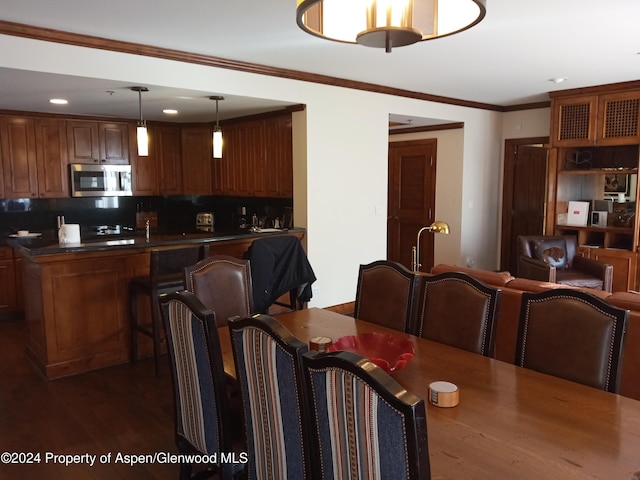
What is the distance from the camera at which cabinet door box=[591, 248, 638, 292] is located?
18.7 feet

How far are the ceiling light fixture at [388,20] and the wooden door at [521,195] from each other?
5445mm

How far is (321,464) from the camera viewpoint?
1.42 meters

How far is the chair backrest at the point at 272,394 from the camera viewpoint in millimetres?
1538

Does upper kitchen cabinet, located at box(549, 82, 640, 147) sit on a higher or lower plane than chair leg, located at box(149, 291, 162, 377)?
higher

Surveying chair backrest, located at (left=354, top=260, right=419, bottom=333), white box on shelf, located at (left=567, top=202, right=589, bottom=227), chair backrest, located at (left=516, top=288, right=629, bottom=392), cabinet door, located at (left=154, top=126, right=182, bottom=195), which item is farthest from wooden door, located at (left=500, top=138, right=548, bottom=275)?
chair backrest, located at (left=516, top=288, right=629, bottom=392)

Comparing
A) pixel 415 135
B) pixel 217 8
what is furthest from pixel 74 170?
pixel 415 135

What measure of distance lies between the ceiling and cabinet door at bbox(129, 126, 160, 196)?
0.72 metres

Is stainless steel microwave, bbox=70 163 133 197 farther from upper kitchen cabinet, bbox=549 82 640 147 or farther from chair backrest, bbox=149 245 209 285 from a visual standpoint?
upper kitchen cabinet, bbox=549 82 640 147

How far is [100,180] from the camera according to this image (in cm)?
629

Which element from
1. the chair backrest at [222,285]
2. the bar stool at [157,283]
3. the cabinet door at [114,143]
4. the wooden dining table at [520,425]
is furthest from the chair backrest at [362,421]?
the cabinet door at [114,143]

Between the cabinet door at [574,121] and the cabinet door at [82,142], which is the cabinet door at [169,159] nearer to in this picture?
the cabinet door at [82,142]

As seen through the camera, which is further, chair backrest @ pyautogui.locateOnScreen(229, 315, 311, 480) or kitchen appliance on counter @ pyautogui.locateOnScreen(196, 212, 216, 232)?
kitchen appliance on counter @ pyautogui.locateOnScreen(196, 212, 216, 232)

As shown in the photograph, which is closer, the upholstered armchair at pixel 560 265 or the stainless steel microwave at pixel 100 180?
the upholstered armchair at pixel 560 265

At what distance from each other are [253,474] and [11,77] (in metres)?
3.47
